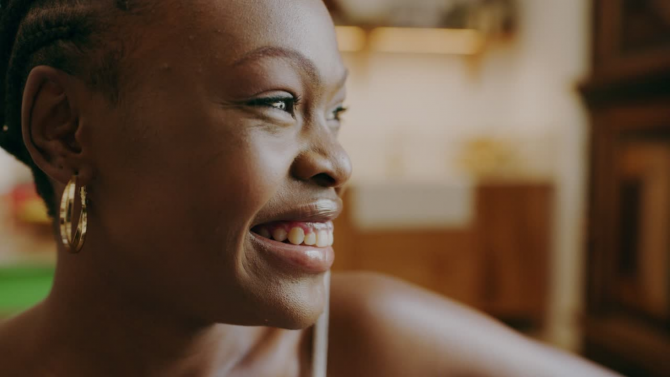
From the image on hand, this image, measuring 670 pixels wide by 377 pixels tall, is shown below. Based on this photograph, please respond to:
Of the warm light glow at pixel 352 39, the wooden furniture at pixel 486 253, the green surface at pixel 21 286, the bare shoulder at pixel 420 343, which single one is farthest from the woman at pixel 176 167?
the warm light glow at pixel 352 39

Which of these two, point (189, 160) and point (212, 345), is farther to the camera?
point (212, 345)

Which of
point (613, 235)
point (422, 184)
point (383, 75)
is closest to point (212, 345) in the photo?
point (613, 235)

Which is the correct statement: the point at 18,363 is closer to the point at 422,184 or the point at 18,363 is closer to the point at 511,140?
the point at 422,184

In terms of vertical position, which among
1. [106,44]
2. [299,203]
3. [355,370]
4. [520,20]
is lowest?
[355,370]

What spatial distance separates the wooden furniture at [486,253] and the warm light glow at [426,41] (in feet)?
3.82

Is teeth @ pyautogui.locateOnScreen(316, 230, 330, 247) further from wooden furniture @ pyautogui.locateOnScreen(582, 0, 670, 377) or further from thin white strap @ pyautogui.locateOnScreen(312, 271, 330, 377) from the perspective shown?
wooden furniture @ pyautogui.locateOnScreen(582, 0, 670, 377)

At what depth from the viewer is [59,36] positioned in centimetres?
62

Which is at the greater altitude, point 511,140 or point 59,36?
point 511,140

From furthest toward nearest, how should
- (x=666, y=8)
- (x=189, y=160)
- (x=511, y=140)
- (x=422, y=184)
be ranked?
(x=511, y=140) → (x=422, y=184) → (x=666, y=8) → (x=189, y=160)

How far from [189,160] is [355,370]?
1.19ft

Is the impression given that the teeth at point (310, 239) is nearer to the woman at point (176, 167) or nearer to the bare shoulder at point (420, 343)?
the woman at point (176, 167)

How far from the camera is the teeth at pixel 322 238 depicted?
0.62 meters

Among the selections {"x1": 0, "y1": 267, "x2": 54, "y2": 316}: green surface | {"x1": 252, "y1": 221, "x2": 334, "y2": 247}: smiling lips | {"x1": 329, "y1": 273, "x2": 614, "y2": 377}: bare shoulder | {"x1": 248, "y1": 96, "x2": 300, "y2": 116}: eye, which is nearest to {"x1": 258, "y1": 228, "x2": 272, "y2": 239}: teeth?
{"x1": 252, "y1": 221, "x2": 334, "y2": 247}: smiling lips

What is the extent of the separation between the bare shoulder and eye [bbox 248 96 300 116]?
1.03ft
